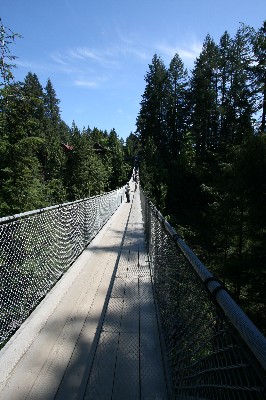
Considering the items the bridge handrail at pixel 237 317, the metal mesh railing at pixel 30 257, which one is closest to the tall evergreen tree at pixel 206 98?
the metal mesh railing at pixel 30 257

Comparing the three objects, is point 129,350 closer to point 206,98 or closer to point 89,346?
point 89,346

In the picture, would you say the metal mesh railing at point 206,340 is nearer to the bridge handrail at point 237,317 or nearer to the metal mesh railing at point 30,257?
the bridge handrail at point 237,317

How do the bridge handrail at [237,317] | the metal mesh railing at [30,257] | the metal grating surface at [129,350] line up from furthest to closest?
1. the metal mesh railing at [30,257]
2. the metal grating surface at [129,350]
3. the bridge handrail at [237,317]

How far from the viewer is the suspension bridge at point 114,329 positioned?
4.39 ft

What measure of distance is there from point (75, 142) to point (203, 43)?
26.8 metres

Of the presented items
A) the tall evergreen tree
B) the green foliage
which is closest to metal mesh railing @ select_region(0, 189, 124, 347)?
the green foliage

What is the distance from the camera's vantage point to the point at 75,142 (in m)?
24.2

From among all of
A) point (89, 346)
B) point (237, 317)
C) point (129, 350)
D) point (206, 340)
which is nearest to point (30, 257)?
point (89, 346)

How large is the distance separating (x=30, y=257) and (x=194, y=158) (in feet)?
127

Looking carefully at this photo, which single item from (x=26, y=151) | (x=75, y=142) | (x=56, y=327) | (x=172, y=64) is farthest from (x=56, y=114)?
(x=56, y=327)

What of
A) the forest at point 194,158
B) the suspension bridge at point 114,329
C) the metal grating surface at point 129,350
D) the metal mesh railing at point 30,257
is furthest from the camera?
the forest at point 194,158

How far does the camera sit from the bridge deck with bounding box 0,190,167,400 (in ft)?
7.63

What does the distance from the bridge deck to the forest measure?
533cm

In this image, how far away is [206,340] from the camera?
5.41ft
